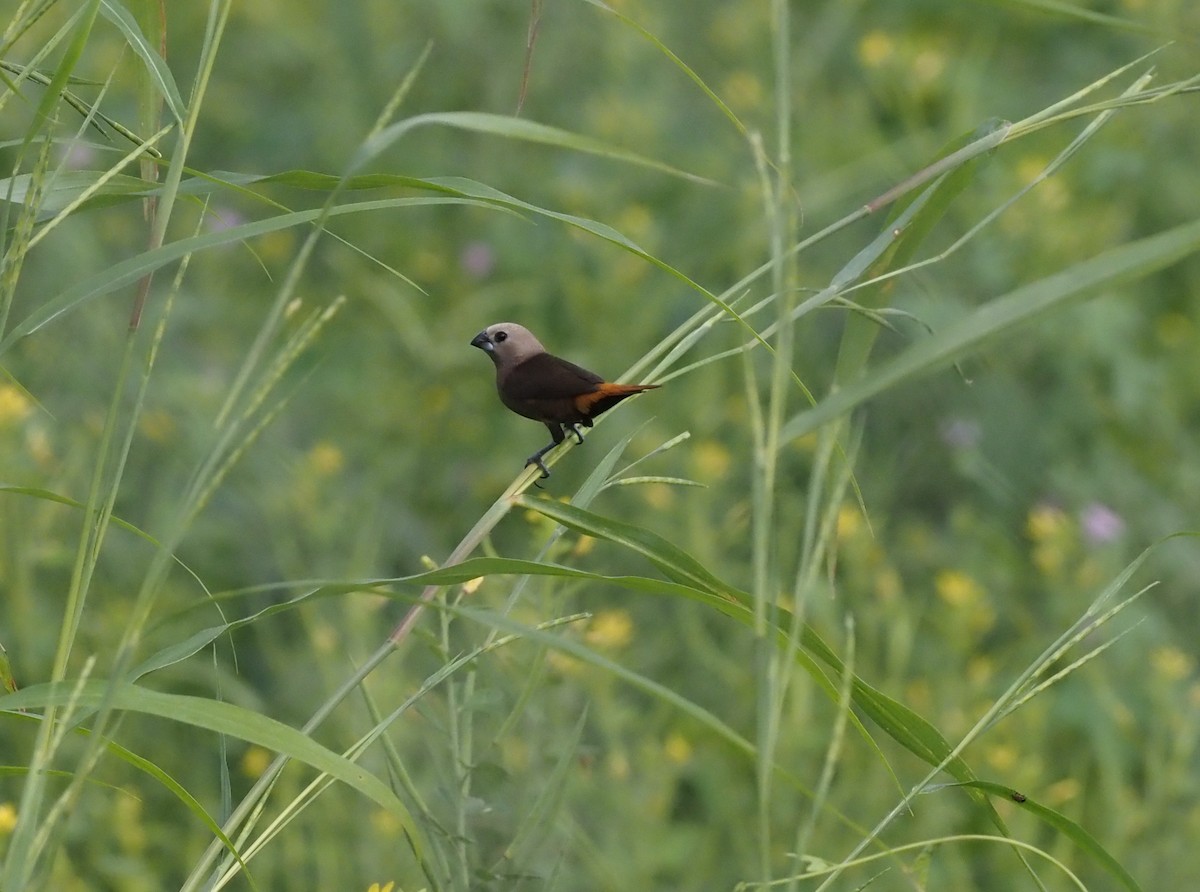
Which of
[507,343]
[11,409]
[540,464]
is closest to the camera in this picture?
[540,464]

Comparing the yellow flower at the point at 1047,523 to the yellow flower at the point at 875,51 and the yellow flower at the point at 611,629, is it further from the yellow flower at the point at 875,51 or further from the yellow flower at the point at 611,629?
the yellow flower at the point at 875,51

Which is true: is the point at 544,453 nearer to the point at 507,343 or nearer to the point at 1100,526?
the point at 507,343

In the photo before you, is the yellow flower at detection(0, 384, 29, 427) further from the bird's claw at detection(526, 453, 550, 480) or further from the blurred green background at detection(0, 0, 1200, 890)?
the bird's claw at detection(526, 453, 550, 480)

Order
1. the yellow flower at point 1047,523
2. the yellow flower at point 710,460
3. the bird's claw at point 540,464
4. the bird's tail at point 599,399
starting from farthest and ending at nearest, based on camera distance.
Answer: the yellow flower at point 710,460 → the yellow flower at point 1047,523 → the bird's tail at point 599,399 → the bird's claw at point 540,464

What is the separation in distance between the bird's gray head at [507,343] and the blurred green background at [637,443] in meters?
0.34

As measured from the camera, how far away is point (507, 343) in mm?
2266

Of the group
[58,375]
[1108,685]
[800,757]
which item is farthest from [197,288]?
→ [1108,685]

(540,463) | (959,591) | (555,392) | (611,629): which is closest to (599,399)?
(555,392)

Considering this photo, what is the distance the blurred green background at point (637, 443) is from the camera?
2.65 metres

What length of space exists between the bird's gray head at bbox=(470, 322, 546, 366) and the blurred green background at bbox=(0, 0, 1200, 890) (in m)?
0.34

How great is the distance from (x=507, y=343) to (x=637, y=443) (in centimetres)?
165

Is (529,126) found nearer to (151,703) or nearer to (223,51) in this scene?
(151,703)

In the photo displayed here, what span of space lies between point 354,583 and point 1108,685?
2485 millimetres

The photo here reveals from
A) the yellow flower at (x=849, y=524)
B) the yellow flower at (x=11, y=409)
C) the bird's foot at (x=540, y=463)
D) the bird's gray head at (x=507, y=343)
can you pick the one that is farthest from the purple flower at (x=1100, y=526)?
the yellow flower at (x=11, y=409)
